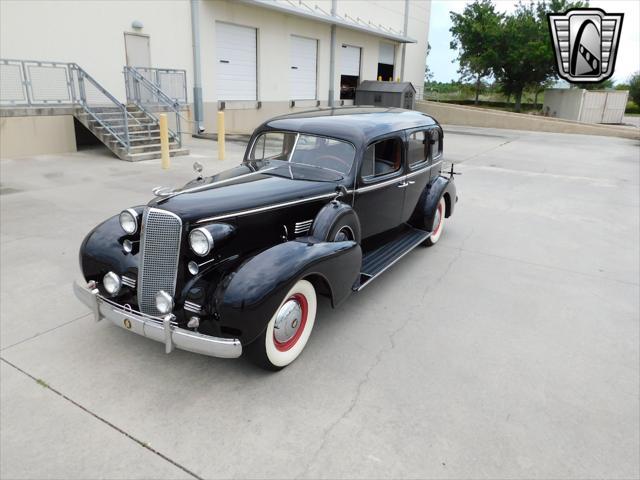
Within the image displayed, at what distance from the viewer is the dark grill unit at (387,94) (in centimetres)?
2258

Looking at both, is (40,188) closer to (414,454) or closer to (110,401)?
(110,401)

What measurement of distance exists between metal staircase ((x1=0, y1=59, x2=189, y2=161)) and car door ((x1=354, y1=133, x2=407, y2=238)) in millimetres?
7986

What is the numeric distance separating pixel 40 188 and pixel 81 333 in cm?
558

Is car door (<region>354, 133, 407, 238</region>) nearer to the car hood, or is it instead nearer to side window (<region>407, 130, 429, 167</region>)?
side window (<region>407, 130, 429, 167</region>)

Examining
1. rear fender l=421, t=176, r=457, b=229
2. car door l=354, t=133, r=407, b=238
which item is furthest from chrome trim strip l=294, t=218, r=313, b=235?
rear fender l=421, t=176, r=457, b=229

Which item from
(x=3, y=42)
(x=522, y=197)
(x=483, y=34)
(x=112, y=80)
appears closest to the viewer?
(x=522, y=197)

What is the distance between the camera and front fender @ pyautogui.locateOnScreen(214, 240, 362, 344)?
288 centimetres

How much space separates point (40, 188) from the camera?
8.16 m

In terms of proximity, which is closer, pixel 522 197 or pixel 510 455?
pixel 510 455

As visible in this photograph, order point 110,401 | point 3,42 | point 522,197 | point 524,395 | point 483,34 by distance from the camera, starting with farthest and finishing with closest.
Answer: point 483,34 < point 3,42 < point 522,197 < point 524,395 < point 110,401

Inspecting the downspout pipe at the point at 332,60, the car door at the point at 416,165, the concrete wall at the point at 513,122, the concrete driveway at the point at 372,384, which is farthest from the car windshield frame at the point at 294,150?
the concrete wall at the point at 513,122

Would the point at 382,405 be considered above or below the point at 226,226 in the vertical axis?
below

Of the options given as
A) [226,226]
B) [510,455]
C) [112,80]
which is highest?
[112,80]

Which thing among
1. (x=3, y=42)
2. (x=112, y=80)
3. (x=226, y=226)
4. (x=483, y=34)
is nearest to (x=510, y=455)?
(x=226, y=226)
